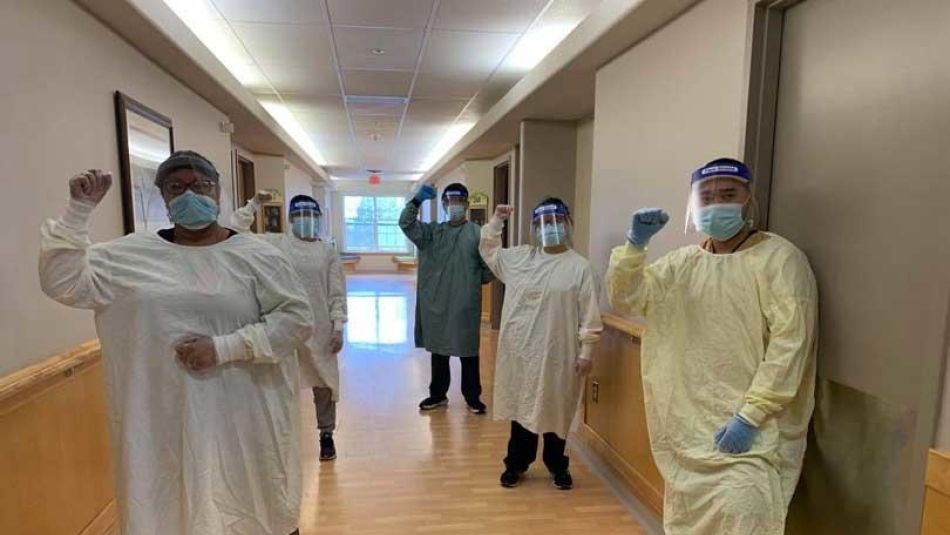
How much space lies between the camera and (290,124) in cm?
662

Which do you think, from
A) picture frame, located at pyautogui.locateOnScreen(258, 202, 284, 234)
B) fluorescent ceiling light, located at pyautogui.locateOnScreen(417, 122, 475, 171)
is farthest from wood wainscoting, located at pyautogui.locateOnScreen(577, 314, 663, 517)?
picture frame, located at pyautogui.locateOnScreen(258, 202, 284, 234)

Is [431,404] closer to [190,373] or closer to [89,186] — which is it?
[190,373]

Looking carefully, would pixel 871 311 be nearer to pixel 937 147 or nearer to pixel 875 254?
pixel 875 254

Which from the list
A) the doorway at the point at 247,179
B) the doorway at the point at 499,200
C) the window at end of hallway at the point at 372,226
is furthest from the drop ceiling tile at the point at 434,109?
the window at end of hallway at the point at 372,226

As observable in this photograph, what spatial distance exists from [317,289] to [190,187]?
1306mm

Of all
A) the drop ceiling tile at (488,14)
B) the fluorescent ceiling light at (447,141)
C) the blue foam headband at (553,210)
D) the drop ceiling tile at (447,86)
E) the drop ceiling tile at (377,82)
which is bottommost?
the blue foam headband at (553,210)

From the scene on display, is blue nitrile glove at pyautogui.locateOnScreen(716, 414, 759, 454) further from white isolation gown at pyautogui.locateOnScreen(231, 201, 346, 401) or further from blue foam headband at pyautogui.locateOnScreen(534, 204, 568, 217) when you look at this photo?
white isolation gown at pyautogui.locateOnScreen(231, 201, 346, 401)

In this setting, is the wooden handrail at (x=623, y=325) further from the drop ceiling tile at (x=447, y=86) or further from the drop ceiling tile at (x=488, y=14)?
the drop ceiling tile at (x=447, y=86)

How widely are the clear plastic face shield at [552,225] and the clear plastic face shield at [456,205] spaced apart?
3.25ft

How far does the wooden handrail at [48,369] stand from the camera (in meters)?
1.58

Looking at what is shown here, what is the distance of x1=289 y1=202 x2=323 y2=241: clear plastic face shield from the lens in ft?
9.35

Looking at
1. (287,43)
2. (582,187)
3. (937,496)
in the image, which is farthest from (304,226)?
(582,187)

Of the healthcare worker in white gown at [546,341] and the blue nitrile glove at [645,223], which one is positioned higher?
the blue nitrile glove at [645,223]

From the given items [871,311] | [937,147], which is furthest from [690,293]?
[937,147]
